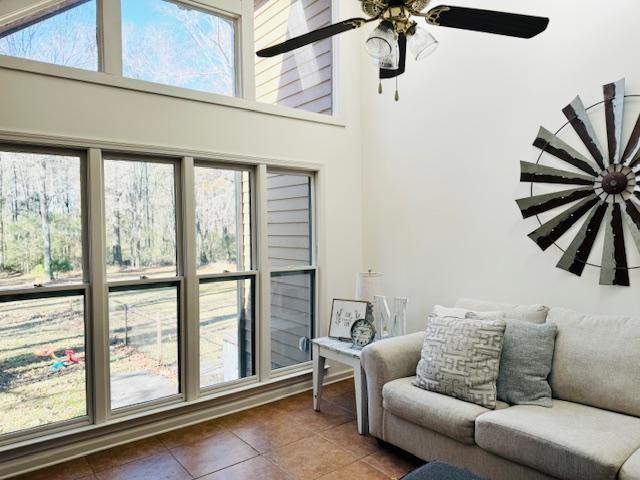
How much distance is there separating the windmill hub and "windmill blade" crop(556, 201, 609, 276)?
0.29 feet

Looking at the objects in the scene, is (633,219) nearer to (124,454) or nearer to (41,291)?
(124,454)

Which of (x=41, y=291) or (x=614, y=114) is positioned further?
(x=41, y=291)

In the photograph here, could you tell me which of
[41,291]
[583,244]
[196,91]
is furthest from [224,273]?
[583,244]

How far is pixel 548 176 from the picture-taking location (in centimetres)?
296

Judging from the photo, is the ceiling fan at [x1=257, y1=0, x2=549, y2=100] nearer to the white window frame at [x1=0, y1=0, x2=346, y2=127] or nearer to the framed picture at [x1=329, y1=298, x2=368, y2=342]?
the white window frame at [x1=0, y1=0, x2=346, y2=127]

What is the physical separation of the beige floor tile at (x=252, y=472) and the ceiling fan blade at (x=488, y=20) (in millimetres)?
2472

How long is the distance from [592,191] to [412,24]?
161cm

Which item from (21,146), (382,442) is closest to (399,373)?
Answer: (382,442)

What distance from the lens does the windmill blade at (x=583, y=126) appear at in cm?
273

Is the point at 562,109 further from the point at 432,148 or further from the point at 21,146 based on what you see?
the point at 21,146

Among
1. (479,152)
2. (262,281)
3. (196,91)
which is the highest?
(196,91)

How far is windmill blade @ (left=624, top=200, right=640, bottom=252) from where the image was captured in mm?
2564

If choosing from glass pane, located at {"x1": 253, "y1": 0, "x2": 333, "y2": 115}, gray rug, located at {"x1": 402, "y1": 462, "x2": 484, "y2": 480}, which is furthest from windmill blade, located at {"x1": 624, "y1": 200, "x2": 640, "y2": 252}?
glass pane, located at {"x1": 253, "y1": 0, "x2": 333, "y2": 115}

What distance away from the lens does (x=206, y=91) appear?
3.40m
